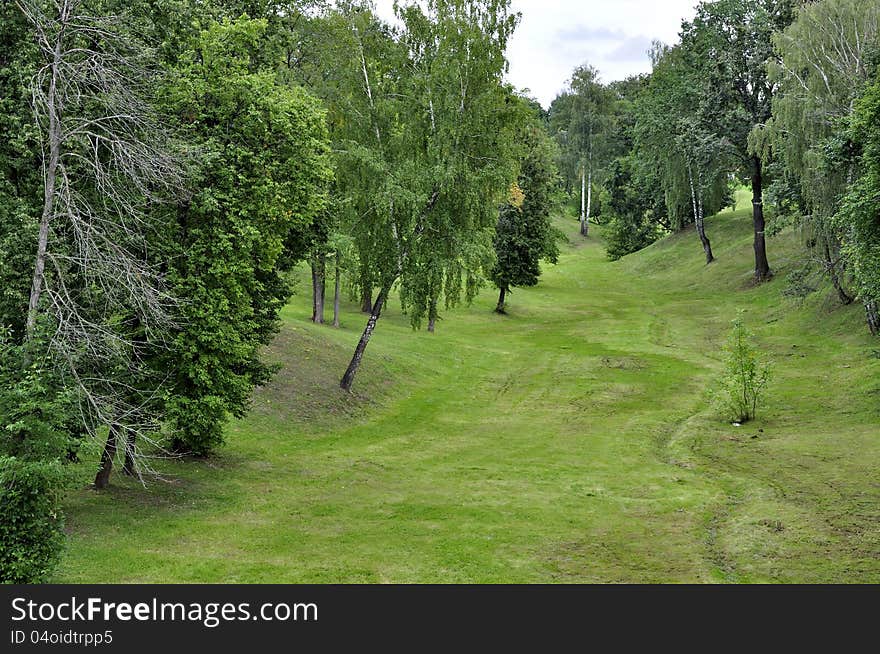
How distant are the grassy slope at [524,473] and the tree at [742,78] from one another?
11.6 m

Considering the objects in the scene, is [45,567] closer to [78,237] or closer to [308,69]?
[78,237]

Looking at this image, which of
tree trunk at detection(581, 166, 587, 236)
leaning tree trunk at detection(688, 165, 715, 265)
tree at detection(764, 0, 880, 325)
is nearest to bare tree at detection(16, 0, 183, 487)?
tree at detection(764, 0, 880, 325)

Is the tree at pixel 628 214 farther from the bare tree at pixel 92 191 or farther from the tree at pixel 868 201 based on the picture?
the bare tree at pixel 92 191

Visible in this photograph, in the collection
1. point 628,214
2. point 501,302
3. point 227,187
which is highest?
point 628,214

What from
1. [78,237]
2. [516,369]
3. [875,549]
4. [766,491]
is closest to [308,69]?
[516,369]

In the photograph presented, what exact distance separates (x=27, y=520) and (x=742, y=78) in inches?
2010

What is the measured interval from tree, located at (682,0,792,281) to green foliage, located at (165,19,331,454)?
1510 inches

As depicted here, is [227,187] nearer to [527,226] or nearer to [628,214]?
[527,226]

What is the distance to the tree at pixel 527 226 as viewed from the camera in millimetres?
51281

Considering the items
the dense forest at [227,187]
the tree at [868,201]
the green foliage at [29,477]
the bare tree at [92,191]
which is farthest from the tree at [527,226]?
the green foliage at [29,477]

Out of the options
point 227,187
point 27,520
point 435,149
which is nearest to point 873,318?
point 435,149

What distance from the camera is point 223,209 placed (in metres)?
19.0

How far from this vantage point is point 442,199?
3106 cm

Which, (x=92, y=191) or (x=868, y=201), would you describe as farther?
(x=868, y=201)
